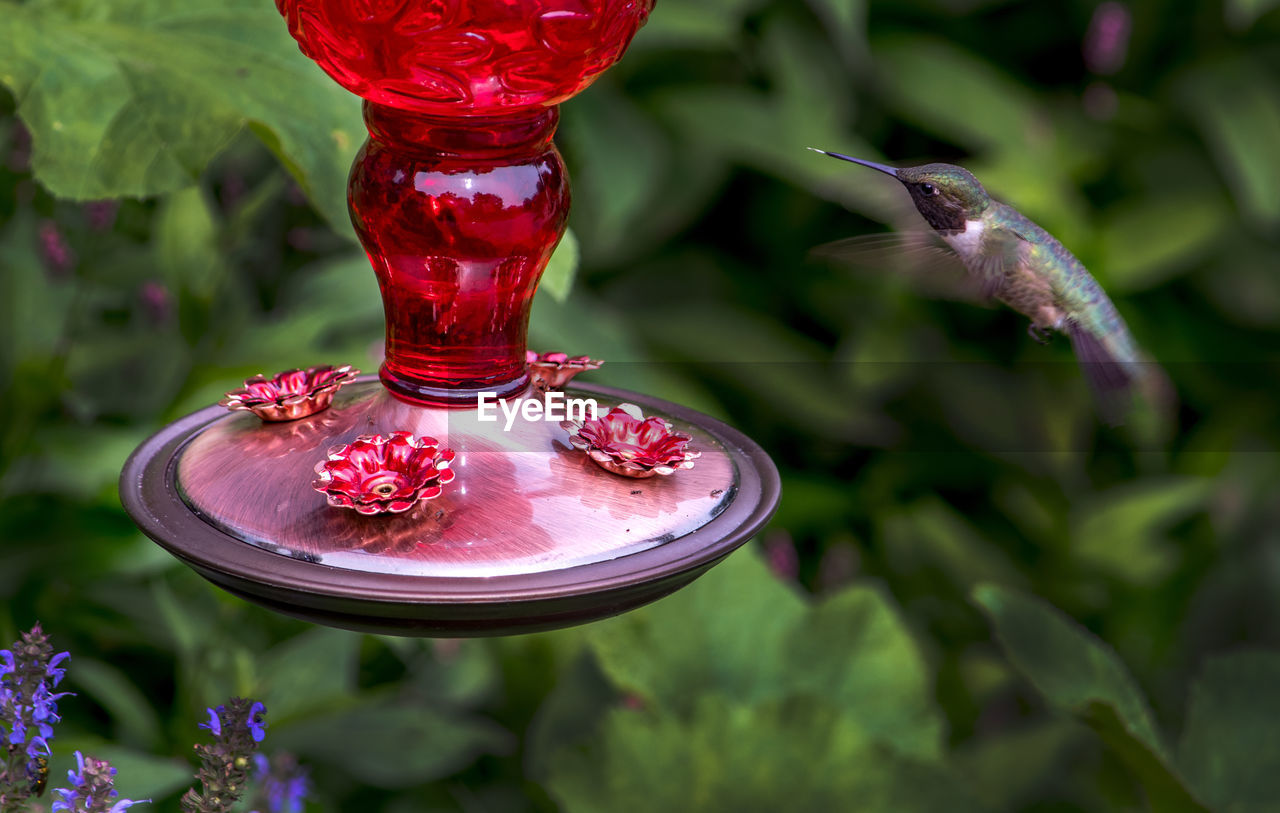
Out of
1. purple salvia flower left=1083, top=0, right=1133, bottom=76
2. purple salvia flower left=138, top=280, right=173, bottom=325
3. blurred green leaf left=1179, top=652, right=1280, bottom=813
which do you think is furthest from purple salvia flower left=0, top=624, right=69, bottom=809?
purple salvia flower left=1083, top=0, right=1133, bottom=76

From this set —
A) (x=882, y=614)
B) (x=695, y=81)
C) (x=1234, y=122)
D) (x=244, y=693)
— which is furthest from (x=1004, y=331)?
(x=244, y=693)

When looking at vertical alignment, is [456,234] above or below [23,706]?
above

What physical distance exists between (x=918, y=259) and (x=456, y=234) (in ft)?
1.64

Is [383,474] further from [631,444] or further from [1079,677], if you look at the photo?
[1079,677]

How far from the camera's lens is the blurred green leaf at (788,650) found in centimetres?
166

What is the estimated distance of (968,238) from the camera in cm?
113

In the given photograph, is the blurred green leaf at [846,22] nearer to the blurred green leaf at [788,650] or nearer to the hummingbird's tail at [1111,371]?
the blurred green leaf at [788,650]

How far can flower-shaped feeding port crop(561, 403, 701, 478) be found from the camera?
83 centimetres

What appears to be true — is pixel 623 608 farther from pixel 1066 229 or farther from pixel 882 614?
pixel 1066 229

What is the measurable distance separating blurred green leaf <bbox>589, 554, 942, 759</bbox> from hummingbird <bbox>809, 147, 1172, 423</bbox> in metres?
0.61

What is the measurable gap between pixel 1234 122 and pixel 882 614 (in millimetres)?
1351

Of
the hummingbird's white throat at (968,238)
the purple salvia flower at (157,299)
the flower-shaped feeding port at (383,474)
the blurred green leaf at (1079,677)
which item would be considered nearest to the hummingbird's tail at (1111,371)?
the hummingbird's white throat at (968,238)

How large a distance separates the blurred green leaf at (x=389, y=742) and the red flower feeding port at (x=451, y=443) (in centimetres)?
73

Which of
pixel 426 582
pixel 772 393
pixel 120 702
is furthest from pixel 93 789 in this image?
pixel 772 393
